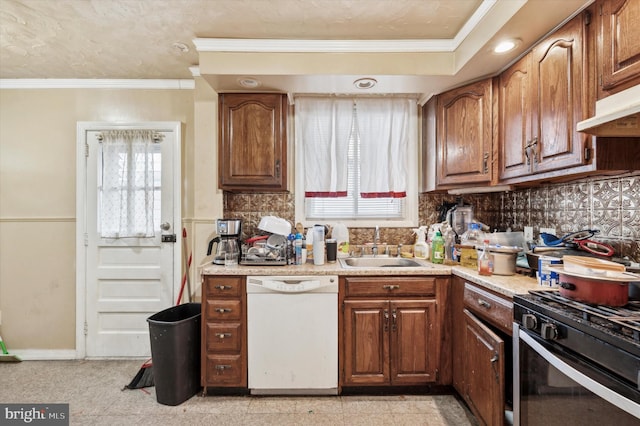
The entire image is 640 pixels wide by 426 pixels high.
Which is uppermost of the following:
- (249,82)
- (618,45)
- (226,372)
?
(249,82)

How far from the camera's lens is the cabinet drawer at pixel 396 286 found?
77.9 inches

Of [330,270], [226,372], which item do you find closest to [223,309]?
[226,372]

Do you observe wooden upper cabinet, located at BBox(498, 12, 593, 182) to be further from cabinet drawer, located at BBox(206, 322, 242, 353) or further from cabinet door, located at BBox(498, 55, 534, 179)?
cabinet drawer, located at BBox(206, 322, 242, 353)

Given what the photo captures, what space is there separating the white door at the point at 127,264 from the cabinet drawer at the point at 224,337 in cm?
85

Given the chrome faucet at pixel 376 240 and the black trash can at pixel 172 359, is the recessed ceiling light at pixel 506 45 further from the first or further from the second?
the black trash can at pixel 172 359

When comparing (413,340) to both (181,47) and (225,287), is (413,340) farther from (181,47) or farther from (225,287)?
(181,47)

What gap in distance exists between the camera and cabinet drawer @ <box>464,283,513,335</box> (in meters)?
1.43

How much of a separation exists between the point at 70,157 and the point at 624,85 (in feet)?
12.5

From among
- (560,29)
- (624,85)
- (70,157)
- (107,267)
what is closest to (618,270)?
(624,85)

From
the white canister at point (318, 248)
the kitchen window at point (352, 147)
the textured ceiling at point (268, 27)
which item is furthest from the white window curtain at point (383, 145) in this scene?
the white canister at point (318, 248)

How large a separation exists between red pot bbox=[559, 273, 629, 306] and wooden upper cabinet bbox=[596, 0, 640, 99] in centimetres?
81

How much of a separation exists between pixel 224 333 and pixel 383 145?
1.97 metres

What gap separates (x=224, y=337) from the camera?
6.50ft

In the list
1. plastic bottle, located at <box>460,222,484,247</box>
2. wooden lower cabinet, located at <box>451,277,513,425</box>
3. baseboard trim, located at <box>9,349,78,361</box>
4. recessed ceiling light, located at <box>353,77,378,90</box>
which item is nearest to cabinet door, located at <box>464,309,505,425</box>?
wooden lower cabinet, located at <box>451,277,513,425</box>
